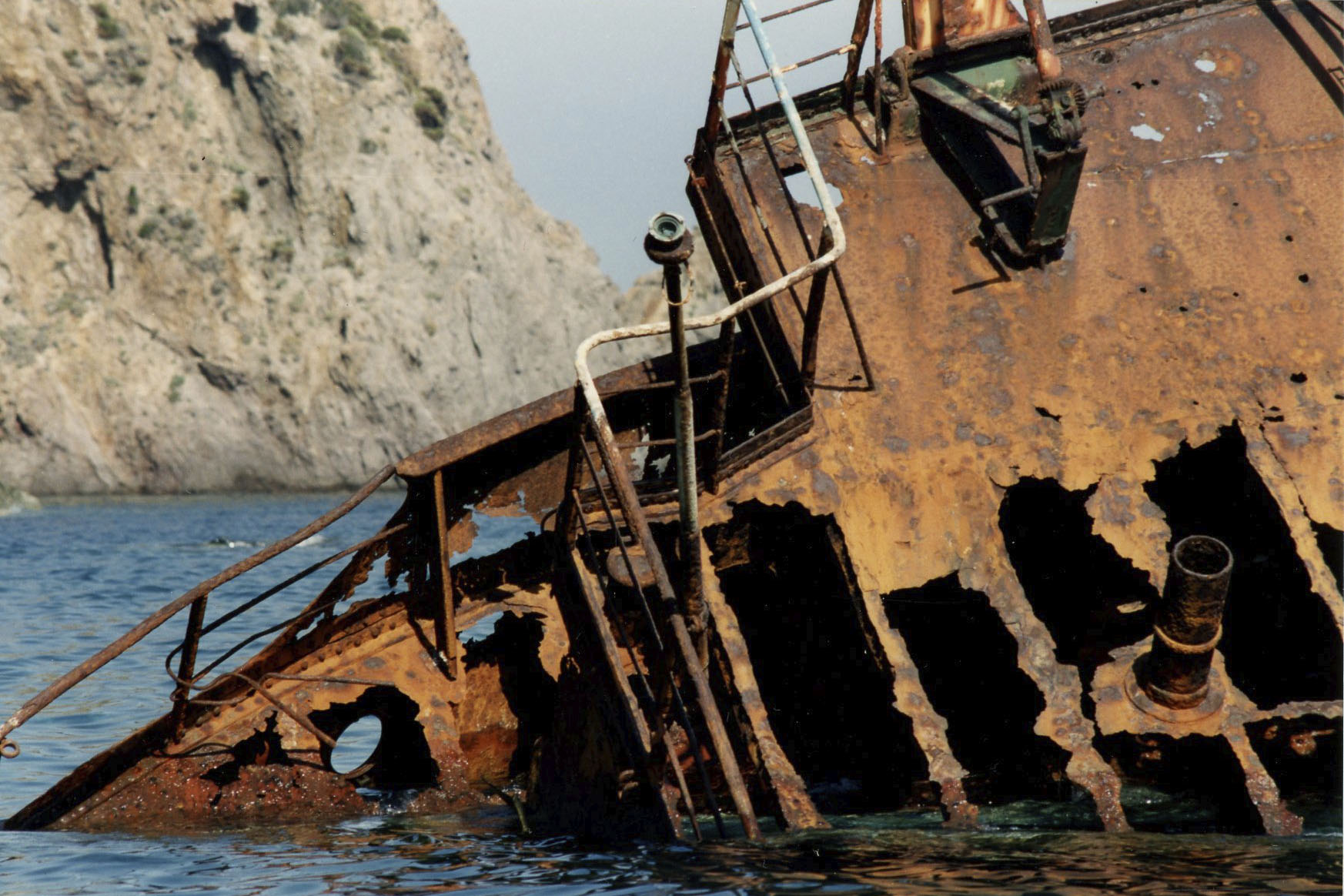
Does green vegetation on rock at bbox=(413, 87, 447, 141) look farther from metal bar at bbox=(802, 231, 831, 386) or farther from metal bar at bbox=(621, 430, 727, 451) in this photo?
metal bar at bbox=(621, 430, 727, 451)

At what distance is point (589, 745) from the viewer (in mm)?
6449

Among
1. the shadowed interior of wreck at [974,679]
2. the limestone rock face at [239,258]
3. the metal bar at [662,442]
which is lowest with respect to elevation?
the shadowed interior of wreck at [974,679]

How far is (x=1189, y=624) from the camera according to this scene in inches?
206

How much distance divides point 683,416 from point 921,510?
72.7 inches

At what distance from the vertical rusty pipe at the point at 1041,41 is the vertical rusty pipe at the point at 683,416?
9.61 feet

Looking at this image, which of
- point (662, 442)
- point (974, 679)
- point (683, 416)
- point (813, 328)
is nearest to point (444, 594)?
point (662, 442)

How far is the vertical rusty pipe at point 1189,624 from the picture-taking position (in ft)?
17.0

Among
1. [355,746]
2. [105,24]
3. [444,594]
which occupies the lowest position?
[355,746]

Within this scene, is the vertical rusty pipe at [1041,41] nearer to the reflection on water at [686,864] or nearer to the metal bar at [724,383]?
the metal bar at [724,383]

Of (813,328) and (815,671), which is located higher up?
(813,328)

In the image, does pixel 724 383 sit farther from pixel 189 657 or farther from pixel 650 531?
pixel 189 657

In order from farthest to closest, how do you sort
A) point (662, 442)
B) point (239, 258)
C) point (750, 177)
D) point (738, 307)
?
point (239, 258) → point (750, 177) → point (662, 442) → point (738, 307)

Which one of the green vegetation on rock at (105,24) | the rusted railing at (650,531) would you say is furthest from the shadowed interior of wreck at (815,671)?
the green vegetation on rock at (105,24)

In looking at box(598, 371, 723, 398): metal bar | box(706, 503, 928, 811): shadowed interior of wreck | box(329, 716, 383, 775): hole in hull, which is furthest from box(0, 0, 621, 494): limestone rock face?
box(598, 371, 723, 398): metal bar
